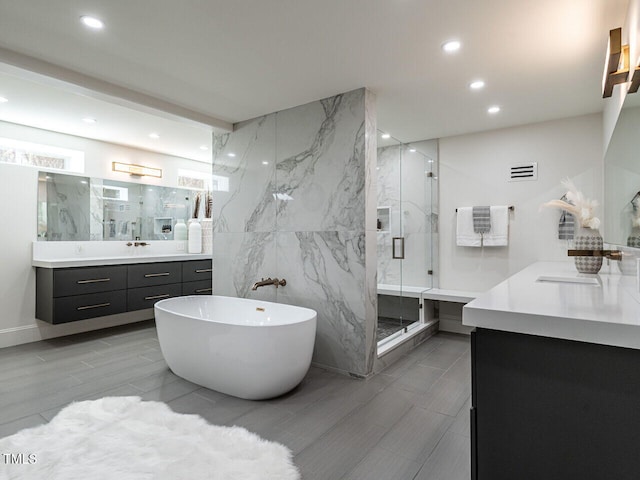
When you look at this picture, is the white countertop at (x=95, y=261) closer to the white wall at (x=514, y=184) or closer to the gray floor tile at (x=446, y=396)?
the white wall at (x=514, y=184)

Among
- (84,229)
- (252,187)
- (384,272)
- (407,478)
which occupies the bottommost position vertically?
(407,478)

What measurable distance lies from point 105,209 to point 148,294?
1.28 metres

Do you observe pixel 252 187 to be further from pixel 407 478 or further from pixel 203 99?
pixel 407 478

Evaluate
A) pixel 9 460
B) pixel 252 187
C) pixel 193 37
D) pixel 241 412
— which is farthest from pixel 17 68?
pixel 241 412

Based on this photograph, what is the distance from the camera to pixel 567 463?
104cm

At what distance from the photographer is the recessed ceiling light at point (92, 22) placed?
6.59ft

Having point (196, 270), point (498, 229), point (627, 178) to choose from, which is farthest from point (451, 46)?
point (196, 270)

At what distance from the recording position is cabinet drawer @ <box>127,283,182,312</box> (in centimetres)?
440

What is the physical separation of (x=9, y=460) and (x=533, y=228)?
4523 mm

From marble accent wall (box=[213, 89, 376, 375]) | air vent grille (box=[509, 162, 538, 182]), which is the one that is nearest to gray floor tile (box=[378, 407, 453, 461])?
marble accent wall (box=[213, 89, 376, 375])

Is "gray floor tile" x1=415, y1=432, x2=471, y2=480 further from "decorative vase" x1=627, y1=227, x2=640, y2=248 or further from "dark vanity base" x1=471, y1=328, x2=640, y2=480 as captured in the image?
"decorative vase" x1=627, y1=227, x2=640, y2=248

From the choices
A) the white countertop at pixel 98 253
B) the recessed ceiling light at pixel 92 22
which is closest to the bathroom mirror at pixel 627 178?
the recessed ceiling light at pixel 92 22

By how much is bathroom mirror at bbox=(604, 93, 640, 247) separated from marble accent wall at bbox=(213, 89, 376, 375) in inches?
63.2

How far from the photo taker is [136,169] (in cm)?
503
